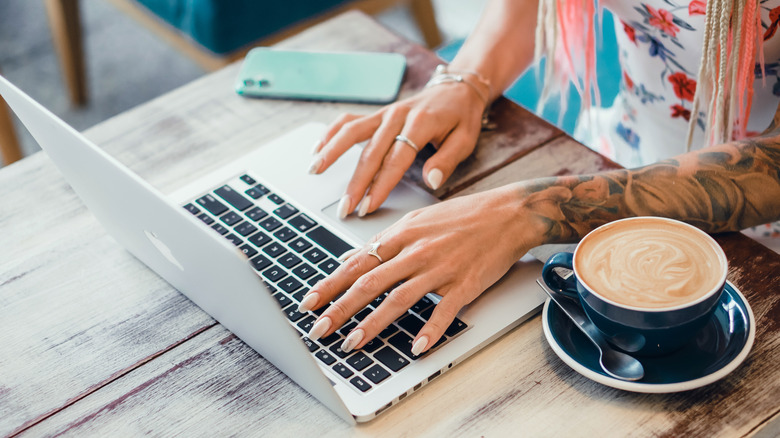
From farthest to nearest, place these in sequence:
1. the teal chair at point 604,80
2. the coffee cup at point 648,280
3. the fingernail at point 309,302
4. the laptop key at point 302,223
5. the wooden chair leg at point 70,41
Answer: the wooden chair leg at point 70,41 → the teal chair at point 604,80 → the laptop key at point 302,223 → the fingernail at point 309,302 → the coffee cup at point 648,280

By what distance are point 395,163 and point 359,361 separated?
28 centimetres

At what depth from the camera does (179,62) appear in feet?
8.28

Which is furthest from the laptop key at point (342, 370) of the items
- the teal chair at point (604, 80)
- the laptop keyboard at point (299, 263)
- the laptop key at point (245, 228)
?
the teal chair at point (604, 80)

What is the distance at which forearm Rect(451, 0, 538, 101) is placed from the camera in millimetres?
1020

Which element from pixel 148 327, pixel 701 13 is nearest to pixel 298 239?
pixel 148 327

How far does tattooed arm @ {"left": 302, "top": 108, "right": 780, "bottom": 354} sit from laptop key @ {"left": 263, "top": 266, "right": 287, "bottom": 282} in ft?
0.19

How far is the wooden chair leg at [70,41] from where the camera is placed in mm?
2217

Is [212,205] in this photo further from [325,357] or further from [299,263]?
[325,357]

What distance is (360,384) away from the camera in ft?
2.10

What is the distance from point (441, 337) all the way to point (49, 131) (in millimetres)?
388

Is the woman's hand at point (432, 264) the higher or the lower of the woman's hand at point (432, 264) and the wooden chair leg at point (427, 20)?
the higher

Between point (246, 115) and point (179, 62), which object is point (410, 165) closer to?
point (246, 115)

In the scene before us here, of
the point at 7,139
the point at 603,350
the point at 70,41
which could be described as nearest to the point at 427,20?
the point at 70,41

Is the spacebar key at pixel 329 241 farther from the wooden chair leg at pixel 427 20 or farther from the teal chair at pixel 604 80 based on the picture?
the wooden chair leg at pixel 427 20
